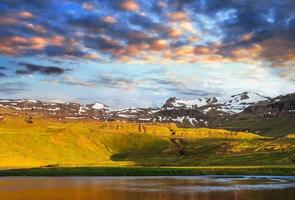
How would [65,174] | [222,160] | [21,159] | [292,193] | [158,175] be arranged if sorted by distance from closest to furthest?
[292,193]
[158,175]
[65,174]
[222,160]
[21,159]

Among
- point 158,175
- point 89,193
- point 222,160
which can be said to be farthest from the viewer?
point 222,160

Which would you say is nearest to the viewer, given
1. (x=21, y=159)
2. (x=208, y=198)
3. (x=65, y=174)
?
(x=208, y=198)

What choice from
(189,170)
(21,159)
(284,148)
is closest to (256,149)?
(284,148)

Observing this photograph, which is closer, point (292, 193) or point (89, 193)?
point (292, 193)

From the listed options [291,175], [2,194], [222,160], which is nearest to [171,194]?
[2,194]

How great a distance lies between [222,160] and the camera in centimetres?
17512

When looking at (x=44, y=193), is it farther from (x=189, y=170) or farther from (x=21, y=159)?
(x=21, y=159)

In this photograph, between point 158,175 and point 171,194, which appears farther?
point 158,175

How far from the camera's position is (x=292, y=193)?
65.9 metres

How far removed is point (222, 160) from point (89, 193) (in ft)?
361

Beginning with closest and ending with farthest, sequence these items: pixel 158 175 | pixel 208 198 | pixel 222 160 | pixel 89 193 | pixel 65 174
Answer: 1. pixel 208 198
2. pixel 89 193
3. pixel 158 175
4. pixel 65 174
5. pixel 222 160

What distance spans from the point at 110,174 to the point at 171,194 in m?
62.2

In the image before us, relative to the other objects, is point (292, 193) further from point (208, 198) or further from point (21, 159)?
point (21, 159)

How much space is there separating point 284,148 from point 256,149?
15.9 meters
